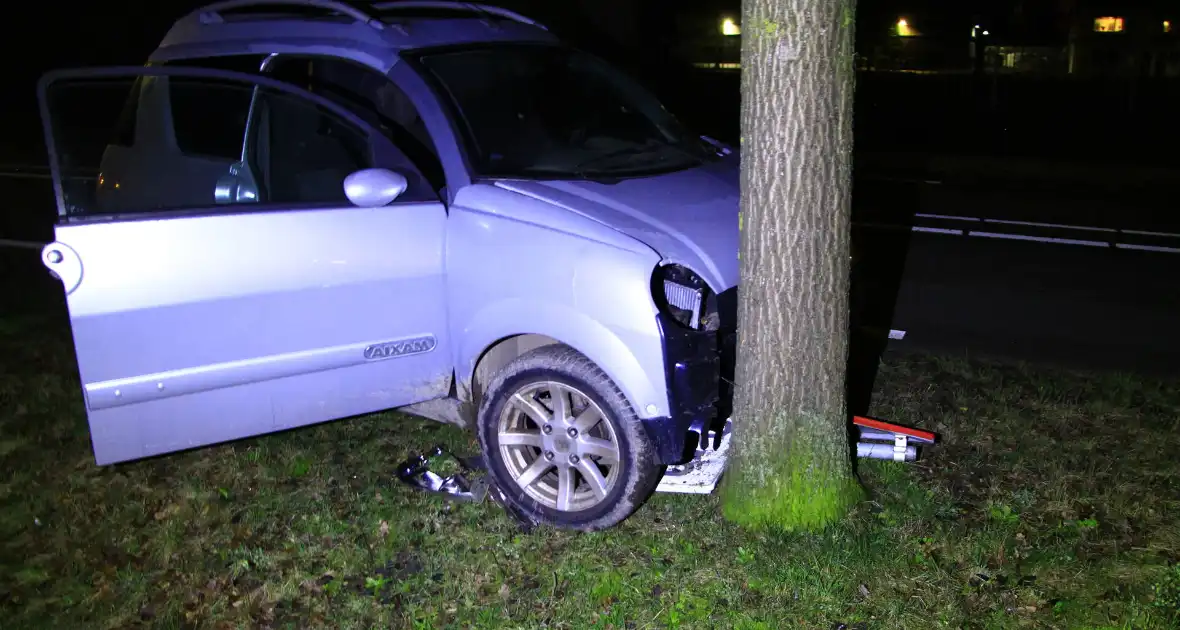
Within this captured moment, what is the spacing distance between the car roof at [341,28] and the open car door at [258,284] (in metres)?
0.39

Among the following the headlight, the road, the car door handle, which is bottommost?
the road

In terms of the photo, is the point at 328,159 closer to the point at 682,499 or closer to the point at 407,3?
the point at 407,3

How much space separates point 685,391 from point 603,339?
38 centimetres

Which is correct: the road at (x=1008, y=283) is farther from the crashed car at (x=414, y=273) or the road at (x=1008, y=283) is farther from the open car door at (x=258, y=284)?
the open car door at (x=258, y=284)

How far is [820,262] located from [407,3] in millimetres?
2745

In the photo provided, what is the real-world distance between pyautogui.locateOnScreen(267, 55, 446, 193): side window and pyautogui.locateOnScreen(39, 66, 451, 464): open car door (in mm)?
229

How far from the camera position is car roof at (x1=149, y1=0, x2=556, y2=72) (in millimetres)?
5102

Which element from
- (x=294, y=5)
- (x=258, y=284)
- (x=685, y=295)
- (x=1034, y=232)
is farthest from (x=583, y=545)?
(x=1034, y=232)

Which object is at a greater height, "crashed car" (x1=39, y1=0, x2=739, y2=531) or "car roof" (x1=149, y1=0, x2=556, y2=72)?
"car roof" (x1=149, y1=0, x2=556, y2=72)

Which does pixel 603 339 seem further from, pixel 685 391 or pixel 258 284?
pixel 258 284

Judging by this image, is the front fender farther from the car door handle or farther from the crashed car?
the car door handle

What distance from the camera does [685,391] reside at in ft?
13.8

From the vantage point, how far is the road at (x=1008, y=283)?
7156mm

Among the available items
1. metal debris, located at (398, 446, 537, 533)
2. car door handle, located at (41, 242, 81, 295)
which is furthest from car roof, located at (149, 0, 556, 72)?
metal debris, located at (398, 446, 537, 533)
